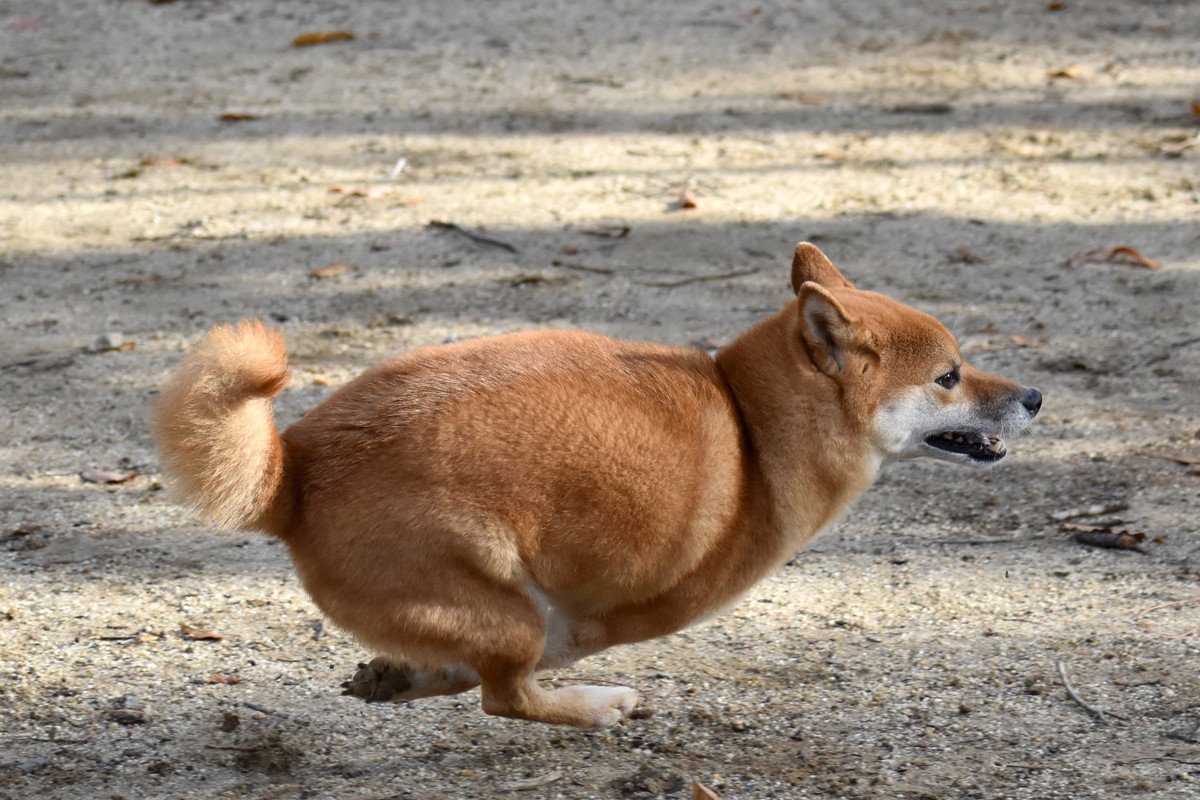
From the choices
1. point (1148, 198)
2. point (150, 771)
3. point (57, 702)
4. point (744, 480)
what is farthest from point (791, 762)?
point (1148, 198)

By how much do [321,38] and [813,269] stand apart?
580cm

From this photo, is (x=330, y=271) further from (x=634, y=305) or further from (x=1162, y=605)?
(x=1162, y=605)

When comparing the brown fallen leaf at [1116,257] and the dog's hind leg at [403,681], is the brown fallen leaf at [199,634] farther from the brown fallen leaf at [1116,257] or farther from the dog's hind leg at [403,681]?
the brown fallen leaf at [1116,257]

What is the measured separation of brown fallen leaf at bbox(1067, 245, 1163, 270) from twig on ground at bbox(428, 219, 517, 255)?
2.51 m

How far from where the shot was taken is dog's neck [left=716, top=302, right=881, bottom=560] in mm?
3477

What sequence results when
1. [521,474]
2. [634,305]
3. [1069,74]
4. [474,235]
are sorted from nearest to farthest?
[521,474], [634,305], [474,235], [1069,74]

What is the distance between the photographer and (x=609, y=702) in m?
3.49

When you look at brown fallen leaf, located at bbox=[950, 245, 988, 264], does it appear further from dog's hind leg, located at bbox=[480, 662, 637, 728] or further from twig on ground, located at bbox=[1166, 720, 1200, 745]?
dog's hind leg, located at bbox=[480, 662, 637, 728]

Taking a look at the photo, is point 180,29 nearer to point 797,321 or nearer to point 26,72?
point 26,72

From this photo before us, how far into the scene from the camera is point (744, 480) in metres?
3.43

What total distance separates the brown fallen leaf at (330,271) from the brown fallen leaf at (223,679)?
276 centimetres

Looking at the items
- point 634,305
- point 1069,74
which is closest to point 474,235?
point 634,305

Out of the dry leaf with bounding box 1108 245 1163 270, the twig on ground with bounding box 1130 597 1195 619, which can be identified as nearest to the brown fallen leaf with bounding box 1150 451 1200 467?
the twig on ground with bounding box 1130 597 1195 619

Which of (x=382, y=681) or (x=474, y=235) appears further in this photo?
(x=474, y=235)
